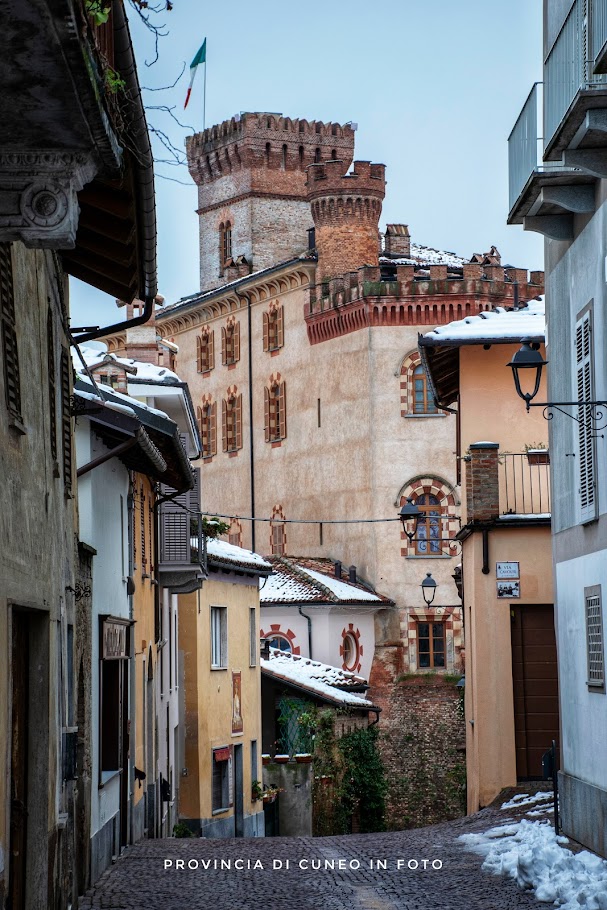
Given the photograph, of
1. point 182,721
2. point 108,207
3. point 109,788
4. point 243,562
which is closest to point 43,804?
point 108,207

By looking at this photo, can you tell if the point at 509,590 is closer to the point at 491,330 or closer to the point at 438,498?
the point at 491,330

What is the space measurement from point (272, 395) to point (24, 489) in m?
50.2

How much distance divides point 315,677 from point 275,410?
20.3 metres

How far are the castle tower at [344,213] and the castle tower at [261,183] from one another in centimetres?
1124

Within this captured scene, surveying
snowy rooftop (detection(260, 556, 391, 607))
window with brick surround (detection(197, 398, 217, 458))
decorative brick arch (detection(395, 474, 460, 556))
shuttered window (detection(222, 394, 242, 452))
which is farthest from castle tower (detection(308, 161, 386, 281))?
snowy rooftop (detection(260, 556, 391, 607))

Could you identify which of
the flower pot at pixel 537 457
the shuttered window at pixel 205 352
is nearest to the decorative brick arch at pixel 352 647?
the shuttered window at pixel 205 352

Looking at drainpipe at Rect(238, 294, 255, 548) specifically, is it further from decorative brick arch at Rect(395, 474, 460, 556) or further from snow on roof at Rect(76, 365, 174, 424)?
snow on roof at Rect(76, 365, 174, 424)

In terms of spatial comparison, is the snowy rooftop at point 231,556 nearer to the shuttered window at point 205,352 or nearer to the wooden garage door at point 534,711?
the wooden garage door at point 534,711

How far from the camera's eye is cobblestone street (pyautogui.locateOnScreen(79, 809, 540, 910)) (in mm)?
13062

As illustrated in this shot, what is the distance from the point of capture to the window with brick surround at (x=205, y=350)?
6431 centimetres

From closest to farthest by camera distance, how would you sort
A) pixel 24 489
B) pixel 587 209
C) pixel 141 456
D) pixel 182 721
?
pixel 24 489, pixel 587 209, pixel 141 456, pixel 182 721

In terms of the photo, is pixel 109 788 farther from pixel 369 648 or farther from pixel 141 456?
pixel 369 648

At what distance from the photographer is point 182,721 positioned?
30.3m

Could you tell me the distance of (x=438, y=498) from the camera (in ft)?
177
